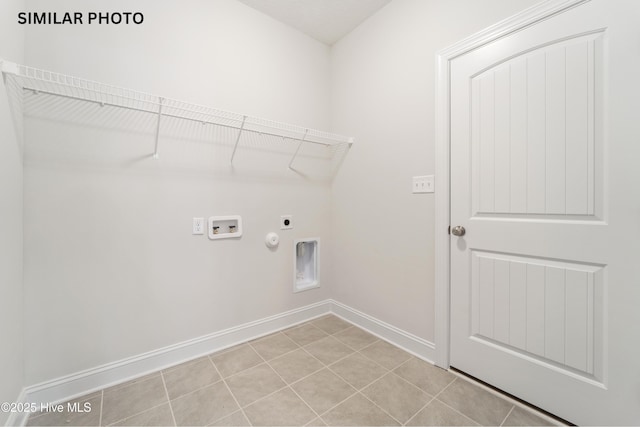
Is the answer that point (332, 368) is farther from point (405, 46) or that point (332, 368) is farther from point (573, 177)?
point (405, 46)

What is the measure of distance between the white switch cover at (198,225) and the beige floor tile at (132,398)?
925 mm

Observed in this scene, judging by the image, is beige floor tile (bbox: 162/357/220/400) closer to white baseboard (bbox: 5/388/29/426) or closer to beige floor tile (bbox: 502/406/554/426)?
white baseboard (bbox: 5/388/29/426)

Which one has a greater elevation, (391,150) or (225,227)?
(391,150)

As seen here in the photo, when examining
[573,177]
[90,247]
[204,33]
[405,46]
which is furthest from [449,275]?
[204,33]

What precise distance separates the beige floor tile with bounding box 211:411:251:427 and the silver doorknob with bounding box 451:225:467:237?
1.53 m

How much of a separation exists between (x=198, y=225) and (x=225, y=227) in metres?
0.20

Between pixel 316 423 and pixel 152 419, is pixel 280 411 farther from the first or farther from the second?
pixel 152 419

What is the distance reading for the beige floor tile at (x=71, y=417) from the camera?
1.27m

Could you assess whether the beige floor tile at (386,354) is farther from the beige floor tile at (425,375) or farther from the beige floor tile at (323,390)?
the beige floor tile at (323,390)

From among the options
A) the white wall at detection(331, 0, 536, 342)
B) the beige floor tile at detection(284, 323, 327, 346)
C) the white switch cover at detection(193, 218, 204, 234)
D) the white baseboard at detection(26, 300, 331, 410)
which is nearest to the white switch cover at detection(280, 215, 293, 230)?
the white wall at detection(331, 0, 536, 342)

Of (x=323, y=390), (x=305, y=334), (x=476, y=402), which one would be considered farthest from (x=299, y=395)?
(x=476, y=402)

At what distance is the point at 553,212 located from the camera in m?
1.27

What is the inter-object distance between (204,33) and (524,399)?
9.79 feet

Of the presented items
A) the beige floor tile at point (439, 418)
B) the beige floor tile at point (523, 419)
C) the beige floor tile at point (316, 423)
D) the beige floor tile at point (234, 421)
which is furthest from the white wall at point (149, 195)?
the beige floor tile at point (523, 419)
